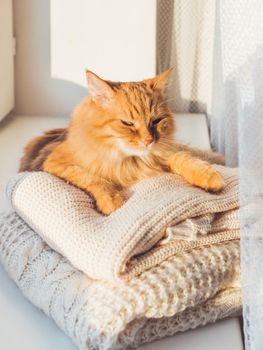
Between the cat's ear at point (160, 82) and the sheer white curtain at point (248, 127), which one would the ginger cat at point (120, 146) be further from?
the sheer white curtain at point (248, 127)

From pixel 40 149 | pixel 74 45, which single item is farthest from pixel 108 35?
pixel 40 149

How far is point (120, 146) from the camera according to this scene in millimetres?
1130

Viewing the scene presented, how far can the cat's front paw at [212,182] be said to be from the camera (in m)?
1.06

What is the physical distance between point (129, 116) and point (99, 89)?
82 millimetres

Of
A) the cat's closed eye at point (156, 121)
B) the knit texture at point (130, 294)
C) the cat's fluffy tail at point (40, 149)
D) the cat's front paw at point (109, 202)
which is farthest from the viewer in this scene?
the cat's fluffy tail at point (40, 149)

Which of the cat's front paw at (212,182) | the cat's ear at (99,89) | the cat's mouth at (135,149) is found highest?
the cat's ear at (99,89)

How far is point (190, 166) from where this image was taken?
1111 mm

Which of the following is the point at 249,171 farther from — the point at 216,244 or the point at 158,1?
the point at 158,1

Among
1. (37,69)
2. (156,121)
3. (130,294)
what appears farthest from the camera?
(37,69)

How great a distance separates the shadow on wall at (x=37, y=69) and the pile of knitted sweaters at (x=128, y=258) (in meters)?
1.12

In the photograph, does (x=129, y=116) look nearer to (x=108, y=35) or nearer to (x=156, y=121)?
(x=156, y=121)

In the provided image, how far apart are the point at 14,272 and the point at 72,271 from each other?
5.5 inches

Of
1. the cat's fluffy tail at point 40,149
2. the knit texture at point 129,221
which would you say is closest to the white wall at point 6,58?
the cat's fluffy tail at point 40,149

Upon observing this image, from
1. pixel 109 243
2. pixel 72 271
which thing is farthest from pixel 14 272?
pixel 109 243
